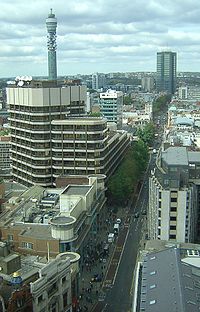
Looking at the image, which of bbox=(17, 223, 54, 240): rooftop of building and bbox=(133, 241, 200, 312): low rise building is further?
bbox=(17, 223, 54, 240): rooftop of building

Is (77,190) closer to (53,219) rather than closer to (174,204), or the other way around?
(53,219)

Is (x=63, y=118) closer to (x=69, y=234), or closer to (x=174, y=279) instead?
(x=69, y=234)

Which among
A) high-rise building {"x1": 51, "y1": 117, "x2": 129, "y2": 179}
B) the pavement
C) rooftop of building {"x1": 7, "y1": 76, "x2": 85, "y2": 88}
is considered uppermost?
rooftop of building {"x1": 7, "y1": 76, "x2": 85, "y2": 88}

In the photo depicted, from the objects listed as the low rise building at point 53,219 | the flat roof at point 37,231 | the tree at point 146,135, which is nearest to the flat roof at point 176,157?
the low rise building at point 53,219

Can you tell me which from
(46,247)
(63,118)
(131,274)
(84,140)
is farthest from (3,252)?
(63,118)

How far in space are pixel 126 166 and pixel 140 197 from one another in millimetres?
8133

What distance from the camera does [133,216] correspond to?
94188mm

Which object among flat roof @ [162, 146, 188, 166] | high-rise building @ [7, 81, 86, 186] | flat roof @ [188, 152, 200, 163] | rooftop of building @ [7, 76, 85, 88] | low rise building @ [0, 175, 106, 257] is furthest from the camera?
rooftop of building @ [7, 76, 85, 88]

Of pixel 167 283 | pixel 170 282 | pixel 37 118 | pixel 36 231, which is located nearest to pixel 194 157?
pixel 36 231

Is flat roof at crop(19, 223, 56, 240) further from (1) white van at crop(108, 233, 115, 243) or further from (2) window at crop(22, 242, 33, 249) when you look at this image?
(1) white van at crop(108, 233, 115, 243)

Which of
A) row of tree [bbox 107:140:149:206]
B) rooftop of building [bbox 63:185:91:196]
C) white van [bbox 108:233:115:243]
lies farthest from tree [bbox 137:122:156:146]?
rooftop of building [bbox 63:185:91:196]

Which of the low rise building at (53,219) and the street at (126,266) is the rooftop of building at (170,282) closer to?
the street at (126,266)

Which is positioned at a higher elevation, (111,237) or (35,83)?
(35,83)

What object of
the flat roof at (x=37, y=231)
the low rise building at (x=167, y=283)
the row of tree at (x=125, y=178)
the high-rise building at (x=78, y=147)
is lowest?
the row of tree at (x=125, y=178)
